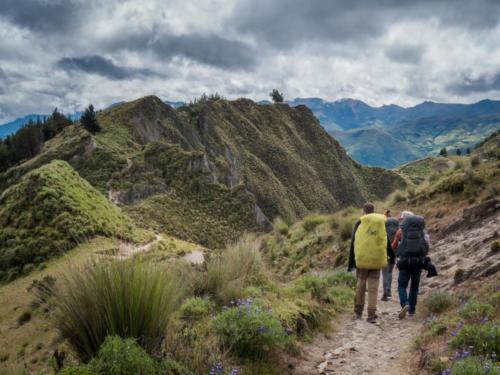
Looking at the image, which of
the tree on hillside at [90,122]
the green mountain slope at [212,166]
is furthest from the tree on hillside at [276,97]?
the tree on hillside at [90,122]

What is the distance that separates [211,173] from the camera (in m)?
64.8

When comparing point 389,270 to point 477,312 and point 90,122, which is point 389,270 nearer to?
point 477,312

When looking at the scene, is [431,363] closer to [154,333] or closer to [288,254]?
[154,333]

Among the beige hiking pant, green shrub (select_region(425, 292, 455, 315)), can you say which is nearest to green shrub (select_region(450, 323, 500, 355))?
green shrub (select_region(425, 292, 455, 315))

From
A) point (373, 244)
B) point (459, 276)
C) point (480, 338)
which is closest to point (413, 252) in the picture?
point (373, 244)

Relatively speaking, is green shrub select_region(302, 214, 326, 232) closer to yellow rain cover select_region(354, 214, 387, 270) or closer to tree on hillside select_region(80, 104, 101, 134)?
yellow rain cover select_region(354, 214, 387, 270)

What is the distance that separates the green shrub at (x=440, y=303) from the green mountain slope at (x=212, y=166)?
42352mm

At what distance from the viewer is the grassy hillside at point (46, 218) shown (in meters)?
30.0

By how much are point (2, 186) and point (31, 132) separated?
71.0ft

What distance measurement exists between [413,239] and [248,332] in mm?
4892

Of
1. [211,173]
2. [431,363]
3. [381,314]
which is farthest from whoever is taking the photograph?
[211,173]

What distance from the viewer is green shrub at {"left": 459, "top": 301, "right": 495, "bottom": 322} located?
581 centimetres

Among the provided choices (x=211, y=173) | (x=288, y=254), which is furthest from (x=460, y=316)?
(x=211, y=173)

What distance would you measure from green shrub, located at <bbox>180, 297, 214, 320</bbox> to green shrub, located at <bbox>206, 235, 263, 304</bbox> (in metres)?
0.60
